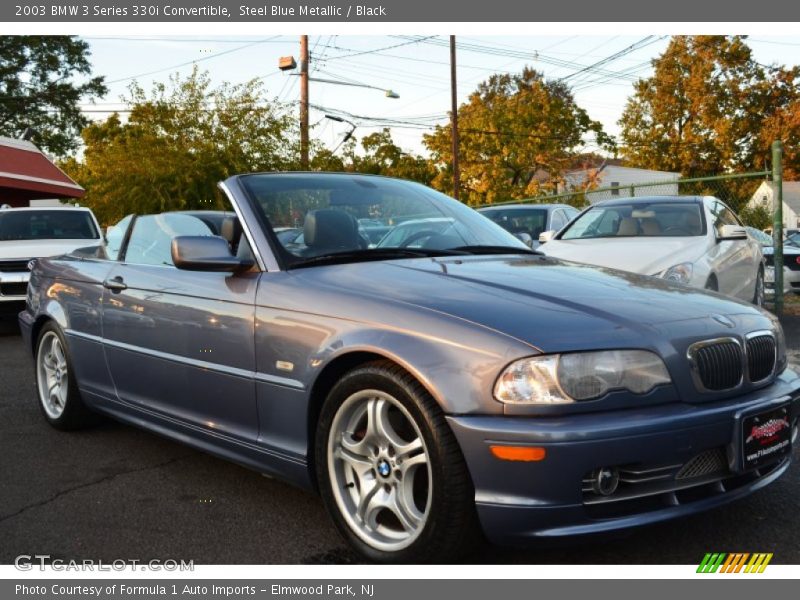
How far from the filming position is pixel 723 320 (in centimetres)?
317

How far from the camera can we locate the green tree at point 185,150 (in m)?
22.7

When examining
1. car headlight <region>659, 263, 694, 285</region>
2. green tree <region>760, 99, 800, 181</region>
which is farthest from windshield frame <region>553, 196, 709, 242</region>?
green tree <region>760, 99, 800, 181</region>

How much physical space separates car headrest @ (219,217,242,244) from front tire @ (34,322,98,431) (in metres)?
1.48

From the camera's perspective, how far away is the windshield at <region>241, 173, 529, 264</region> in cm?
382

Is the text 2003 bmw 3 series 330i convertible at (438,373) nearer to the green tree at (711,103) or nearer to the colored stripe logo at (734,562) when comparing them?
the colored stripe logo at (734,562)

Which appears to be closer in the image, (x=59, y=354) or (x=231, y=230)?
(x=231, y=230)

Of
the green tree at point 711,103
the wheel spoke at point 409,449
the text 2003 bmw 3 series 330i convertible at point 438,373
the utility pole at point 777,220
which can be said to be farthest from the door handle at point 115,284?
the green tree at point 711,103

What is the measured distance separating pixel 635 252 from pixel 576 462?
555 cm

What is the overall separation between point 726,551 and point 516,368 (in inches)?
43.4

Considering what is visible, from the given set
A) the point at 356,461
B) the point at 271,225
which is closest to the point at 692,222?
the point at 271,225

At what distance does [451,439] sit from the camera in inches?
109

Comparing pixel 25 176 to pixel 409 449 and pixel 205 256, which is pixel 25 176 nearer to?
pixel 205 256

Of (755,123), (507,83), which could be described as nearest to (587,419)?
(755,123)
